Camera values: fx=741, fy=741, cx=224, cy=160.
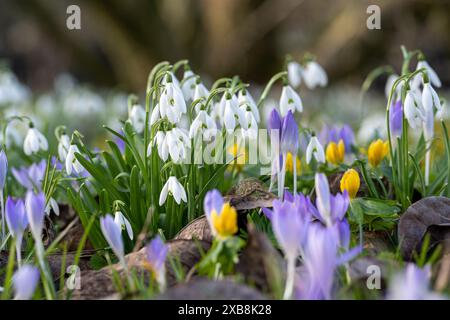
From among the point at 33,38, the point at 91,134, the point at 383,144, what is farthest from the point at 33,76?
the point at 383,144

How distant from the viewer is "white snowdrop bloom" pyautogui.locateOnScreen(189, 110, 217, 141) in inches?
92.4

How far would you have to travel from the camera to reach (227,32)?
10312 mm

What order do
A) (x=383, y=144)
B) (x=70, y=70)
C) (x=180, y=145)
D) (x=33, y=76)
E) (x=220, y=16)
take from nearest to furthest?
(x=180, y=145), (x=383, y=144), (x=220, y=16), (x=70, y=70), (x=33, y=76)

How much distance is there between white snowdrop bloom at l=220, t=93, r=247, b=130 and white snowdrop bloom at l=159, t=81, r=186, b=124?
14 cm

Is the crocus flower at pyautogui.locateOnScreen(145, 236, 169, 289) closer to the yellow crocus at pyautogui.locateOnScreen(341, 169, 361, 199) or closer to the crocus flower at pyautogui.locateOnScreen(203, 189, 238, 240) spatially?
the crocus flower at pyautogui.locateOnScreen(203, 189, 238, 240)

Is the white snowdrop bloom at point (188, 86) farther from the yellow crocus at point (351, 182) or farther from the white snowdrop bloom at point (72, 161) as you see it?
the yellow crocus at point (351, 182)

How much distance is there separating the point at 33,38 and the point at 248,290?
54.6 feet

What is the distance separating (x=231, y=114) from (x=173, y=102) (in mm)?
189

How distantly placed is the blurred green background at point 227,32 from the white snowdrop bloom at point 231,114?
719cm

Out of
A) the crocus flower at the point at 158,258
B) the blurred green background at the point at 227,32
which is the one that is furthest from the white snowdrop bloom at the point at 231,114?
the blurred green background at the point at 227,32

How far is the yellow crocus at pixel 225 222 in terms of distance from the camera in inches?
71.4

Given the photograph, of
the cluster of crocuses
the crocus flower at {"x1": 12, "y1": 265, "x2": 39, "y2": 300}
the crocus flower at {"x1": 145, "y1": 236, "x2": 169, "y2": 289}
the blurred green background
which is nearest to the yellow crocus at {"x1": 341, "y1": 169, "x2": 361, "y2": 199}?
the cluster of crocuses

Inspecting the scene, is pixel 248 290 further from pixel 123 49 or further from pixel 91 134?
pixel 123 49
